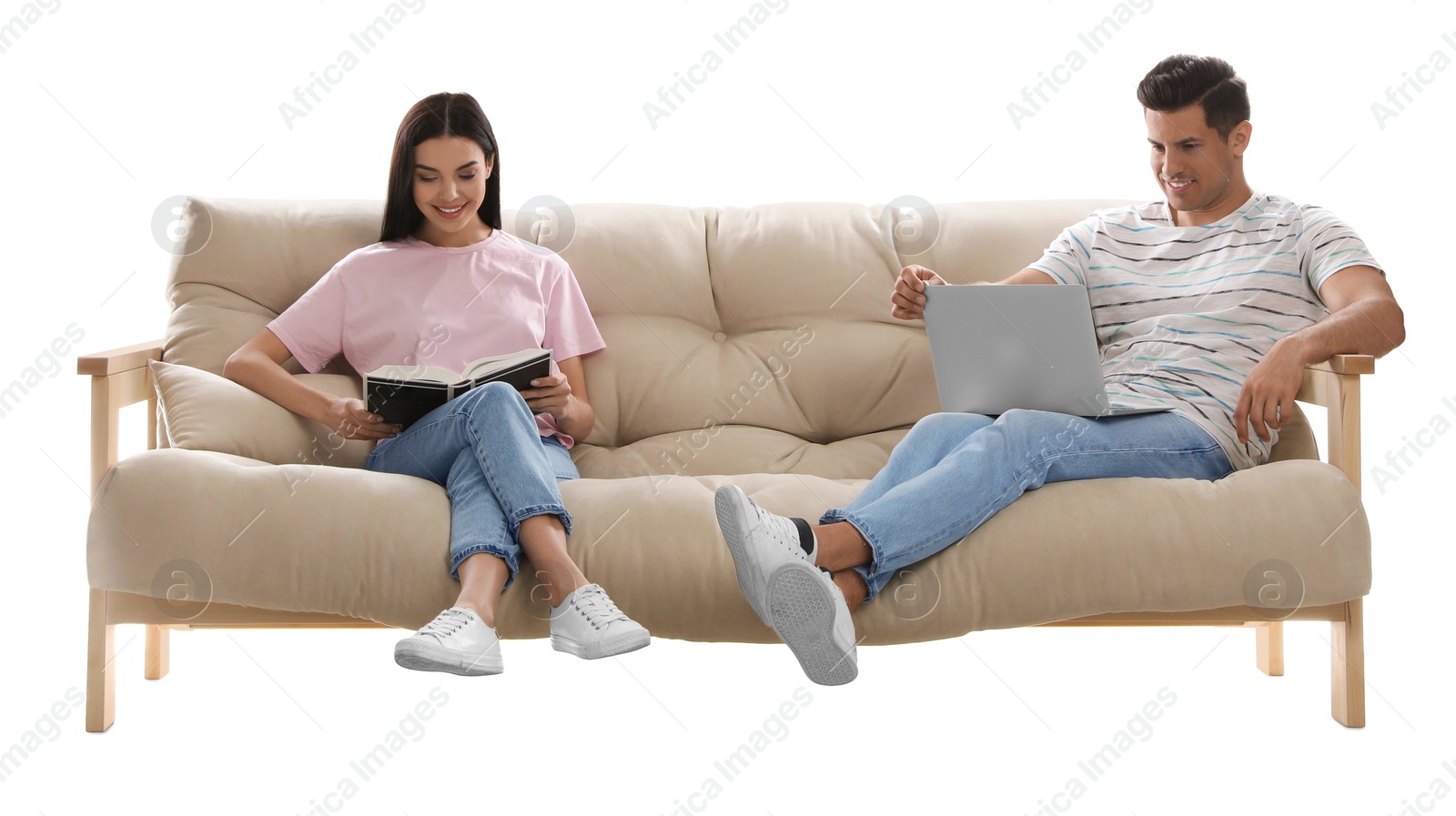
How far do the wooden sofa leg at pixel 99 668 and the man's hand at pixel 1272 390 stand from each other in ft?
6.20

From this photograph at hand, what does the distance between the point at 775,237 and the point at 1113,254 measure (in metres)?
0.69

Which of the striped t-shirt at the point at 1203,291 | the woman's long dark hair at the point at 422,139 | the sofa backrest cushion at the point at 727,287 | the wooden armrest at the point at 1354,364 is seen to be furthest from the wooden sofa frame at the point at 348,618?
the woman's long dark hair at the point at 422,139

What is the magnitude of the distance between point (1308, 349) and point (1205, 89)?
1.71 ft

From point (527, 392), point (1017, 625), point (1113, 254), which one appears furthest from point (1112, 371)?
point (527, 392)

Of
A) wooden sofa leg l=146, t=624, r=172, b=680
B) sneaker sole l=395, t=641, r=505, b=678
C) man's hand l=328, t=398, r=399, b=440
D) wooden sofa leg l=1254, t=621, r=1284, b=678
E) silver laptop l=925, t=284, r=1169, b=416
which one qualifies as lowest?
wooden sofa leg l=146, t=624, r=172, b=680

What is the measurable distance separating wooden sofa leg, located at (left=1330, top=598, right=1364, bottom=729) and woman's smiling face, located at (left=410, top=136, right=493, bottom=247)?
1.71 m

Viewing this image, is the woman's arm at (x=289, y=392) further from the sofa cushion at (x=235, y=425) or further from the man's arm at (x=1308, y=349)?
the man's arm at (x=1308, y=349)

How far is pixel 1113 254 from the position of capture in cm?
214

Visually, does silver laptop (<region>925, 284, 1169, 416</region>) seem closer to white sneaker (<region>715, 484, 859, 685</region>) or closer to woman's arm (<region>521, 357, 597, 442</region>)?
white sneaker (<region>715, 484, 859, 685</region>)

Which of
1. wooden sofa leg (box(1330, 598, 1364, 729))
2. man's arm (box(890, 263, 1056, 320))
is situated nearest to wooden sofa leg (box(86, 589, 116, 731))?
man's arm (box(890, 263, 1056, 320))

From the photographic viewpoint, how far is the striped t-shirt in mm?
1936

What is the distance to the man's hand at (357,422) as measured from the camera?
1.91 meters

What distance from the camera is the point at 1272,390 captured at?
5.95 ft

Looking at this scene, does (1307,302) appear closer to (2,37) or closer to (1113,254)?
(1113,254)
